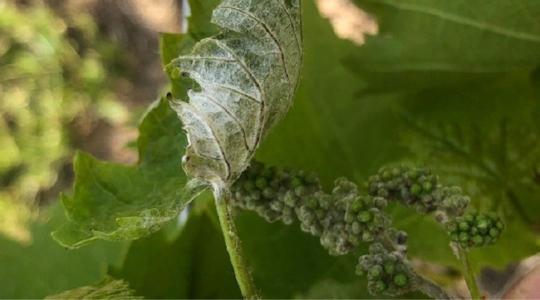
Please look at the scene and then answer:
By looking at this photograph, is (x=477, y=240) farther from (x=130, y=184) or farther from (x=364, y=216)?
(x=130, y=184)

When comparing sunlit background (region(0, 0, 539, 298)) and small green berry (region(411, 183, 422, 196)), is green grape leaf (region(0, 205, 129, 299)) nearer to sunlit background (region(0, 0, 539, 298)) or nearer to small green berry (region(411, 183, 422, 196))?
small green berry (region(411, 183, 422, 196))

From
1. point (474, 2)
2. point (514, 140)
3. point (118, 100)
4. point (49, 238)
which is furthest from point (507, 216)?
point (118, 100)

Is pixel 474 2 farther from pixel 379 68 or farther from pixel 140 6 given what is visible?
pixel 140 6

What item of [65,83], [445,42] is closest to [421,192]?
[445,42]

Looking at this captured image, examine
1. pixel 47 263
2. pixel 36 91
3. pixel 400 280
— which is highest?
pixel 36 91

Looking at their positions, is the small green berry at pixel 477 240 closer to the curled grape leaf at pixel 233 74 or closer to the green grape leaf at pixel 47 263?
the curled grape leaf at pixel 233 74

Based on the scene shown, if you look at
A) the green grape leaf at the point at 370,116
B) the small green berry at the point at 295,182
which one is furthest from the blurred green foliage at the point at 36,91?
the small green berry at the point at 295,182
